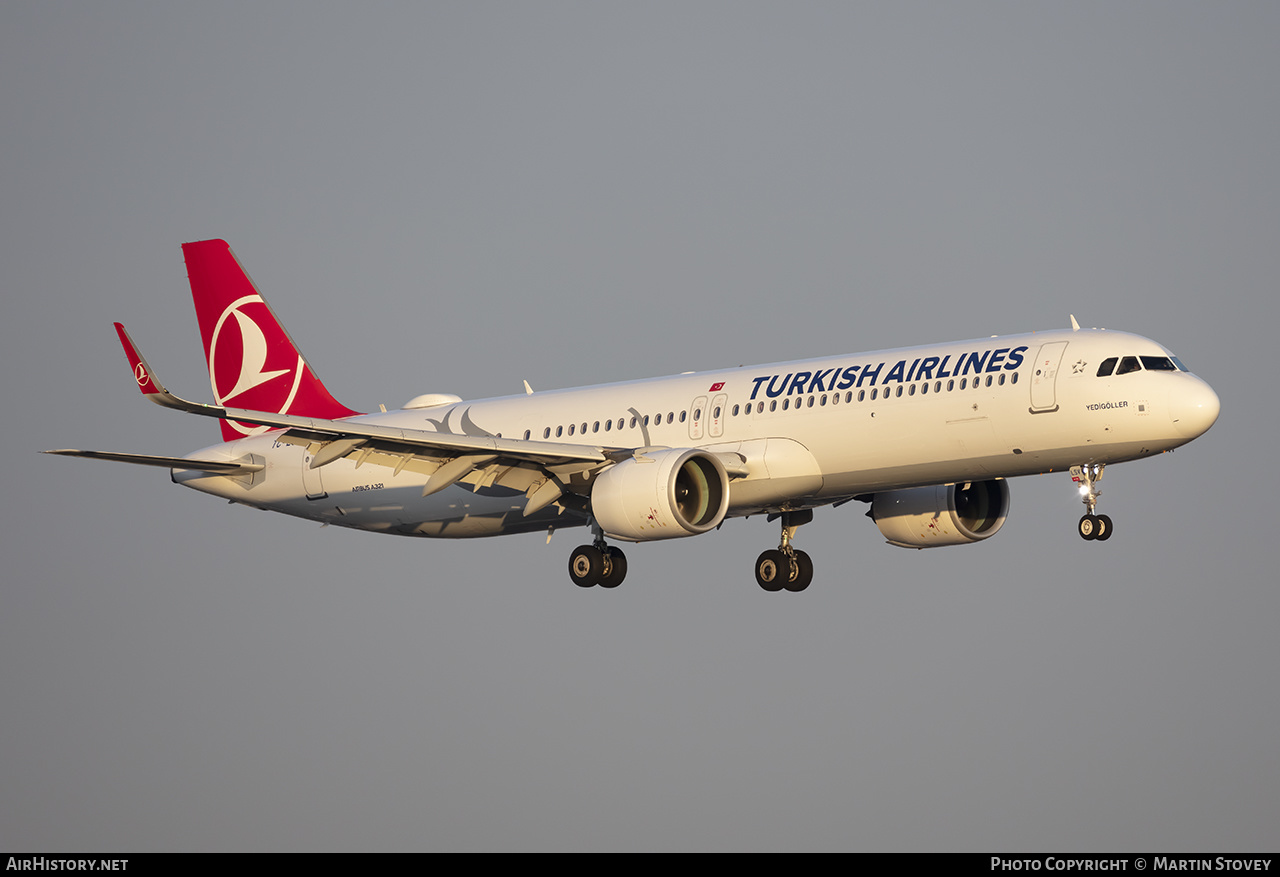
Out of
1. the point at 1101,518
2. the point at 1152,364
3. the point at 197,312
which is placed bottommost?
the point at 1101,518

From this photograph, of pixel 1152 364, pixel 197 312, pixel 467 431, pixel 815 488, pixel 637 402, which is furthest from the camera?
pixel 197 312

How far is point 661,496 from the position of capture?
4244 centimetres

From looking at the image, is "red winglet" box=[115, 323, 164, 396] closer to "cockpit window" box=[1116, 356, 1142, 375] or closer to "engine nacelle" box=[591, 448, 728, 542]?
"engine nacelle" box=[591, 448, 728, 542]

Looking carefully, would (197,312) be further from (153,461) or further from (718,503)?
(718,503)

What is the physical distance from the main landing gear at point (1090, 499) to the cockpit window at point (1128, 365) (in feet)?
7.40

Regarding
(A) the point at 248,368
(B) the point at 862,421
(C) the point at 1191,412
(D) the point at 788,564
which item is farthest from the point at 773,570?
(A) the point at 248,368

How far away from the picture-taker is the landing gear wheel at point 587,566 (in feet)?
154

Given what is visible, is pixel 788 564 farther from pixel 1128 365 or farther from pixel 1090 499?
pixel 1128 365

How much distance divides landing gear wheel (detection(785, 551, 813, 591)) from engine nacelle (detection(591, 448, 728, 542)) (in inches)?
264

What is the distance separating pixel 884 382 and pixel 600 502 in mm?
7269

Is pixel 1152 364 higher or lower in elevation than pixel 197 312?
lower

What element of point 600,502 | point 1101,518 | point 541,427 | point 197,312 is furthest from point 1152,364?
point 197,312

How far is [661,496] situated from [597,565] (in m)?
5.17

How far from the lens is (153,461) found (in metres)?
46.4
